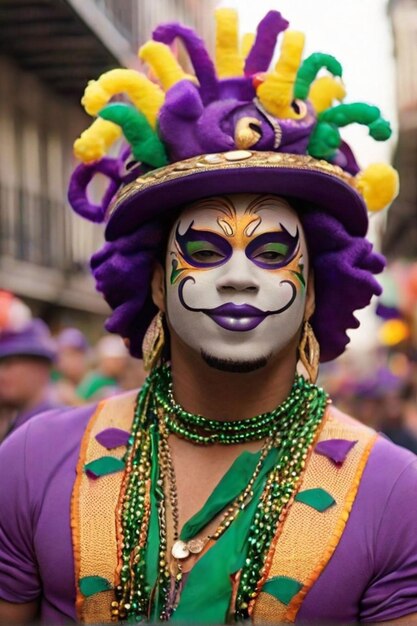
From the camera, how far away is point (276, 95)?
358 centimetres

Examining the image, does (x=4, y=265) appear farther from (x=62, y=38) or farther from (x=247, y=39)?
(x=247, y=39)

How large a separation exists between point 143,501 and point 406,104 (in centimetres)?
1820

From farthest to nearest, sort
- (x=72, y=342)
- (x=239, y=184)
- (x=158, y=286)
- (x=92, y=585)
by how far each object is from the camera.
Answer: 1. (x=72, y=342)
2. (x=158, y=286)
3. (x=239, y=184)
4. (x=92, y=585)

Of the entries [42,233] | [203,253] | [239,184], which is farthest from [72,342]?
[42,233]

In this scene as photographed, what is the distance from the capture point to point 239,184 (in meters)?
3.53

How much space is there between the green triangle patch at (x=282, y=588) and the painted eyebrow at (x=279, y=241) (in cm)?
87

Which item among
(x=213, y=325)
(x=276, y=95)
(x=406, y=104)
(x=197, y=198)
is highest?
(x=276, y=95)

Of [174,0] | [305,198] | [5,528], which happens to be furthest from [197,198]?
[174,0]

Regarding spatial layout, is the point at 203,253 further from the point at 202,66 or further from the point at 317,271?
the point at 202,66

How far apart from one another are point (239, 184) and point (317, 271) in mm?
413

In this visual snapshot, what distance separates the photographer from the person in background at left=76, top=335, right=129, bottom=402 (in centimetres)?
896

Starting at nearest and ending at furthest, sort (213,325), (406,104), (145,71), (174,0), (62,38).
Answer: (213,325)
(145,71)
(62,38)
(406,104)
(174,0)

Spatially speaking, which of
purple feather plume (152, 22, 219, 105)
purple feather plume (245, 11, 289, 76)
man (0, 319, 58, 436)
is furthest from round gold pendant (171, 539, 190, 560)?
man (0, 319, 58, 436)

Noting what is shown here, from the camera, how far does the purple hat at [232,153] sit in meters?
3.55
